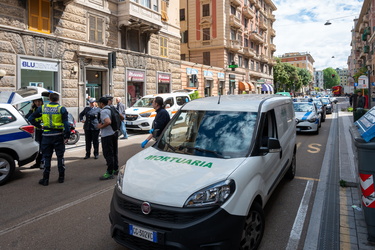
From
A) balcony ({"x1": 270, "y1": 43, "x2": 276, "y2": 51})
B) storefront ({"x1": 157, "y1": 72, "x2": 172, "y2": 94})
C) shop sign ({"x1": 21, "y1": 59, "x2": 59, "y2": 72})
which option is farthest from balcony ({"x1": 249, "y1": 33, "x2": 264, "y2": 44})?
shop sign ({"x1": 21, "y1": 59, "x2": 59, "y2": 72})

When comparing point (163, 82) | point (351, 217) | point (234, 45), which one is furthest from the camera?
point (234, 45)

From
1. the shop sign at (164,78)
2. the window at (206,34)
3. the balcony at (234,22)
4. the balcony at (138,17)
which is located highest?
the balcony at (234,22)

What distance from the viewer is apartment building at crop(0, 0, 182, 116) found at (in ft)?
47.9

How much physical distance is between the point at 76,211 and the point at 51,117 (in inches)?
85.4

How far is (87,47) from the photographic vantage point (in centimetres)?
1786

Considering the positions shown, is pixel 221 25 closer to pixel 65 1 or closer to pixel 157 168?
pixel 65 1

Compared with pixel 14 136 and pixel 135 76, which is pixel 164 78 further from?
pixel 14 136

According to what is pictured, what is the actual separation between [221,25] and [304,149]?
2909 cm

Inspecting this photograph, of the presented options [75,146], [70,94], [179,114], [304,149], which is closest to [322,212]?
[179,114]

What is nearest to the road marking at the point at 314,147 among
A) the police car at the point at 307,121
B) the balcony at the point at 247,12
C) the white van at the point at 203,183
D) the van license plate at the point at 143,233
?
the police car at the point at 307,121

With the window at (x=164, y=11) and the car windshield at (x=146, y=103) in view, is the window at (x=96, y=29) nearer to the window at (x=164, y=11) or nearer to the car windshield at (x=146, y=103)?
the car windshield at (x=146, y=103)

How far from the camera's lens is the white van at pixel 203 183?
270 centimetres

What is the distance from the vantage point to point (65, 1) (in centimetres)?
1641

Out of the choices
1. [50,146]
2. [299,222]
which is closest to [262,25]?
[50,146]
